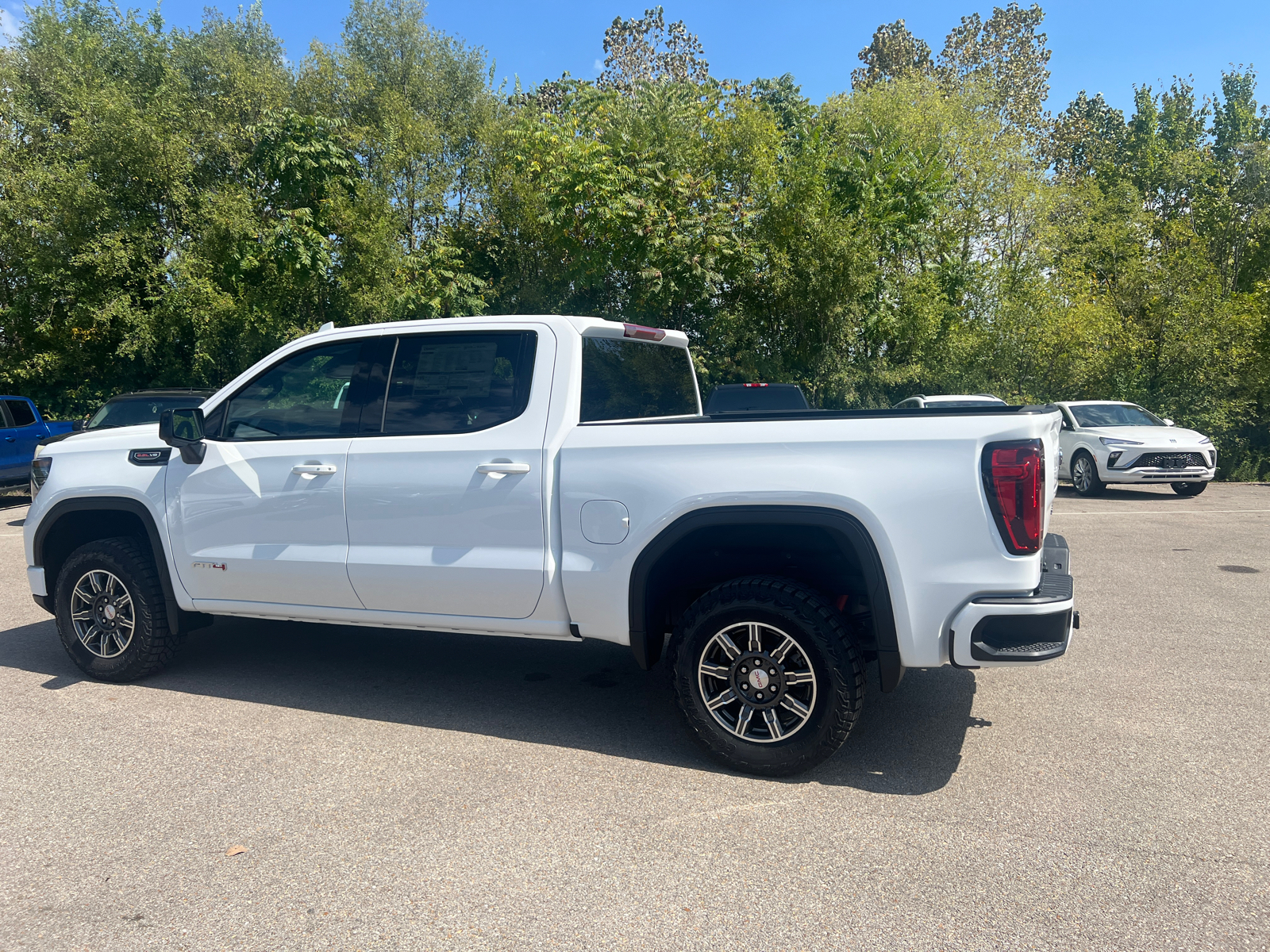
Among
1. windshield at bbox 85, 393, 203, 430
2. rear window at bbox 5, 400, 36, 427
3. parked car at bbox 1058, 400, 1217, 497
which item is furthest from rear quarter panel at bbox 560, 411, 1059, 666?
rear window at bbox 5, 400, 36, 427

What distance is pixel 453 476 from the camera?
4316 millimetres

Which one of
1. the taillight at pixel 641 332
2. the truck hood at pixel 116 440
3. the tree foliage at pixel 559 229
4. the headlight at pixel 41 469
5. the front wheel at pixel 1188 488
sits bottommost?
the front wheel at pixel 1188 488

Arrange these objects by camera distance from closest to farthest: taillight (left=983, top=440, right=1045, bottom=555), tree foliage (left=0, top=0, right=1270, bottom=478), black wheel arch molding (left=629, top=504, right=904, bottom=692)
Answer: taillight (left=983, top=440, right=1045, bottom=555)
black wheel arch molding (left=629, top=504, right=904, bottom=692)
tree foliage (left=0, top=0, right=1270, bottom=478)

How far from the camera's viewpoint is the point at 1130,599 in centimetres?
718

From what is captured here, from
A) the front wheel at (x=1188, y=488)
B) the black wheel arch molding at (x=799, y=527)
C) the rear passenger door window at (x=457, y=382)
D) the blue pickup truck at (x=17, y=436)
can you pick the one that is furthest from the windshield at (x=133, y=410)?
the front wheel at (x=1188, y=488)

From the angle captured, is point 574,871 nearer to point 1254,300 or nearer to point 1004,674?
point 1004,674

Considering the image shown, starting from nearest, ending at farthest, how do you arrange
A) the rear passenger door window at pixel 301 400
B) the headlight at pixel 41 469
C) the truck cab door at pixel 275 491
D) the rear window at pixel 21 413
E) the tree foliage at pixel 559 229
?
1. the truck cab door at pixel 275 491
2. the rear passenger door window at pixel 301 400
3. the headlight at pixel 41 469
4. the rear window at pixel 21 413
5. the tree foliage at pixel 559 229

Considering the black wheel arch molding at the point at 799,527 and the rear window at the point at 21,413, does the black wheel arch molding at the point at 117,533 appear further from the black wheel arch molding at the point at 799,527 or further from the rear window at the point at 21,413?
the rear window at the point at 21,413

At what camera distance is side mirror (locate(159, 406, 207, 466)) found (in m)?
4.82

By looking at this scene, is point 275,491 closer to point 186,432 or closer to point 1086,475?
point 186,432

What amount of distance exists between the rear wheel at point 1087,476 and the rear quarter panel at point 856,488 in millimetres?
11979

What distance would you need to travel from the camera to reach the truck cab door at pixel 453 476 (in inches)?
166

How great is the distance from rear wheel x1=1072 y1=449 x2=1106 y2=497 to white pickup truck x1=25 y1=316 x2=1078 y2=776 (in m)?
11.5

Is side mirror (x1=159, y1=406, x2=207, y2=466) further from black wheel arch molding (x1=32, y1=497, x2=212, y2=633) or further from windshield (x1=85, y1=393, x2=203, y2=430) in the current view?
windshield (x1=85, y1=393, x2=203, y2=430)
